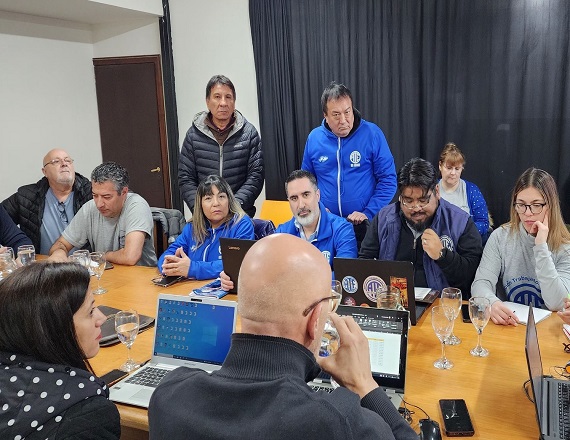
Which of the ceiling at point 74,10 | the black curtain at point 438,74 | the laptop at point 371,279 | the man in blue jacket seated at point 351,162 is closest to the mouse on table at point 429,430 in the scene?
the laptop at point 371,279

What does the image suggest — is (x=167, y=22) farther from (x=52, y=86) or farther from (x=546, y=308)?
(x=546, y=308)

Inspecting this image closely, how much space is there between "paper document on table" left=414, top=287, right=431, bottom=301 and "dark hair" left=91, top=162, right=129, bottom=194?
199cm

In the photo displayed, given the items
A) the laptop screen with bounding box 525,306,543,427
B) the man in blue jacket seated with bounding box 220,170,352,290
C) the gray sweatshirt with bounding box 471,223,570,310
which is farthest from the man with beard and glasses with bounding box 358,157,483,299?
the laptop screen with bounding box 525,306,543,427

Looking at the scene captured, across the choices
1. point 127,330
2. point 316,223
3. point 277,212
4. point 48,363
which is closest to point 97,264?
point 127,330

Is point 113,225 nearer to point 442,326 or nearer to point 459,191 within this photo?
point 442,326

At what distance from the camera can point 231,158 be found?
13.6 feet

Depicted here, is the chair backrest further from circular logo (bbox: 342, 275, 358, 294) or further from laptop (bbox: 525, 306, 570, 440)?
laptop (bbox: 525, 306, 570, 440)

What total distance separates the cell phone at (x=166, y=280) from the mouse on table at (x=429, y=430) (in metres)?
1.74

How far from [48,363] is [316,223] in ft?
6.06

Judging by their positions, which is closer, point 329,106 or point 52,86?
point 329,106

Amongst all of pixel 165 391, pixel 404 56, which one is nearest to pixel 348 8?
pixel 404 56

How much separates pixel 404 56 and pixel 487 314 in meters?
3.37

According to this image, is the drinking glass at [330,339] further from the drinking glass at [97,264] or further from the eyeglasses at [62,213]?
the eyeglasses at [62,213]

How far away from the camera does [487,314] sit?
1.94 metres
